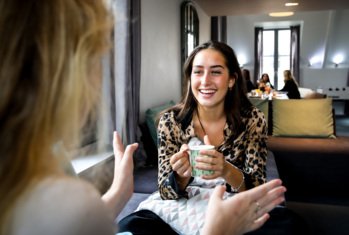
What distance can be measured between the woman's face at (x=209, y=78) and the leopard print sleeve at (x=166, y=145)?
18 centimetres

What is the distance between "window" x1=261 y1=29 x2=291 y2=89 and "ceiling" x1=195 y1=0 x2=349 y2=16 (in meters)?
6.30

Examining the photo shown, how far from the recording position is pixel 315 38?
1120cm

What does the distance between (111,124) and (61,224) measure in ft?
7.47

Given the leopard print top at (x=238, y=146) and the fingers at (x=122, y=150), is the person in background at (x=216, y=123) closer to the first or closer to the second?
the leopard print top at (x=238, y=146)

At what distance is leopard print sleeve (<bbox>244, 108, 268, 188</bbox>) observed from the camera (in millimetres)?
1610

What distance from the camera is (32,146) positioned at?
467 mm

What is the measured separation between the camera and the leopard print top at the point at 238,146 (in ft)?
5.32

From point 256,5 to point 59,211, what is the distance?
5.76m

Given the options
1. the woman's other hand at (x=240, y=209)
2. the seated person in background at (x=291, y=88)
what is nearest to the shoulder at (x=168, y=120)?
the woman's other hand at (x=240, y=209)

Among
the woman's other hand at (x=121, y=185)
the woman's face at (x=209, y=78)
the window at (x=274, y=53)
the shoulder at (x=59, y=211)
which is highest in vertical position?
the window at (x=274, y=53)

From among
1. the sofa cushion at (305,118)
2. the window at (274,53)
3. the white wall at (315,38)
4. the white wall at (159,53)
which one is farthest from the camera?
the window at (274,53)

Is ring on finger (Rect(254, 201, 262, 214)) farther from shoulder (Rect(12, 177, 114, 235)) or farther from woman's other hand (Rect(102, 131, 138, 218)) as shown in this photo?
shoulder (Rect(12, 177, 114, 235))

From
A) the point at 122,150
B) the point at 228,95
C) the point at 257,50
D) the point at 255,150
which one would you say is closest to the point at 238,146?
the point at 255,150

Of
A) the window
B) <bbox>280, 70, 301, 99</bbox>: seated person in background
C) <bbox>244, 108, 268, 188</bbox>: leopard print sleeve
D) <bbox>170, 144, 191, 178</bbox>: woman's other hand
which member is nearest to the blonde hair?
<bbox>170, 144, 191, 178</bbox>: woman's other hand
